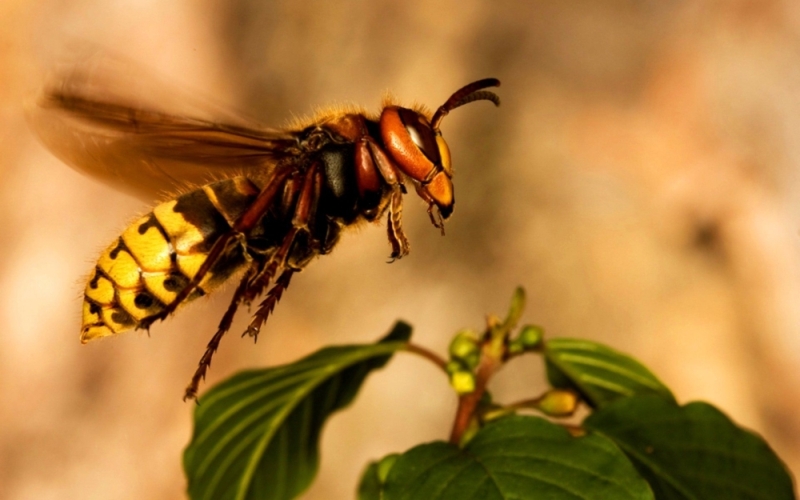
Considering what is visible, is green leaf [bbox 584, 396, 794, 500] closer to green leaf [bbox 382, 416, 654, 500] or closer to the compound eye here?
green leaf [bbox 382, 416, 654, 500]

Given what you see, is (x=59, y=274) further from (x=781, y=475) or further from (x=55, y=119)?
(x=781, y=475)

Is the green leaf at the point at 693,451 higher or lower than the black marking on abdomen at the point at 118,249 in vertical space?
lower

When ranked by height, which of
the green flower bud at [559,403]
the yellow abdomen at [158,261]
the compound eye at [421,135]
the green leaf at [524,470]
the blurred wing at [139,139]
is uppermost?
the blurred wing at [139,139]

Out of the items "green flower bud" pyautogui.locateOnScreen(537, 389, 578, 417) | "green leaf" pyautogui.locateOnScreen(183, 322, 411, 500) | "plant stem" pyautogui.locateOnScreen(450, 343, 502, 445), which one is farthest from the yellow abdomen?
"green flower bud" pyautogui.locateOnScreen(537, 389, 578, 417)

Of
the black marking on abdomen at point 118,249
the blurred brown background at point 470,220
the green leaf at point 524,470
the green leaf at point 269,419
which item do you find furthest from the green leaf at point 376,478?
the blurred brown background at point 470,220

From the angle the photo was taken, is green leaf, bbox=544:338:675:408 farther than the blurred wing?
Yes

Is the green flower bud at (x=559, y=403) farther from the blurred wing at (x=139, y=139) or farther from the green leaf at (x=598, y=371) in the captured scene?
the blurred wing at (x=139, y=139)

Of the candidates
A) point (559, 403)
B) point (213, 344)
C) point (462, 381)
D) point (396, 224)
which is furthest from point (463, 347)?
point (213, 344)

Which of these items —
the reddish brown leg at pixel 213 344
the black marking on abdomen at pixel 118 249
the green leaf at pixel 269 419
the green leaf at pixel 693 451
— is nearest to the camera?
the reddish brown leg at pixel 213 344
